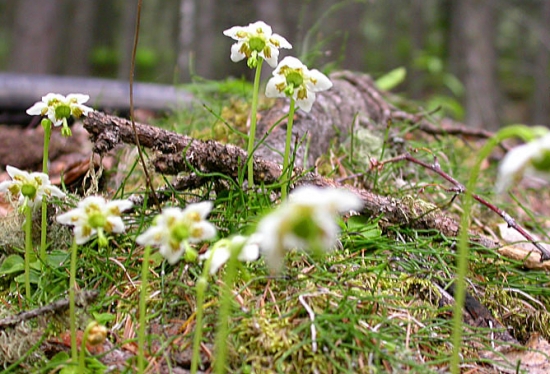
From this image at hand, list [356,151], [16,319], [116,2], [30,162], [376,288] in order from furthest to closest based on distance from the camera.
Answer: [116,2] < [30,162] < [356,151] < [376,288] < [16,319]

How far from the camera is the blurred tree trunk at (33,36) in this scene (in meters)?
8.95

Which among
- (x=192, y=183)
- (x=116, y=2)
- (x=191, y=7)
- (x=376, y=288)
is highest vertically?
(x=116, y=2)

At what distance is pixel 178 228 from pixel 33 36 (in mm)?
9589

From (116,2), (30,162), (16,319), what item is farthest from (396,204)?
(116,2)

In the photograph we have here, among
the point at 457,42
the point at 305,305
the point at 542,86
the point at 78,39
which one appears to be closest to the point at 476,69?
the point at 457,42

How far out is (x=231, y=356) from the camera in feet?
3.70

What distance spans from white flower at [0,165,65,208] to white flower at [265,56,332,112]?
24.7 inches

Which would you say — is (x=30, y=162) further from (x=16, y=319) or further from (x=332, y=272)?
(x=332, y=272)

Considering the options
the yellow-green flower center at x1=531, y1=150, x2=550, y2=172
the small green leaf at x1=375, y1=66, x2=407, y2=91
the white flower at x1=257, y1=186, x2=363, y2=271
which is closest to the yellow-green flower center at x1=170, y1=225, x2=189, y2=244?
the white flower at x1=257, y1=186, x2=363, y2=271

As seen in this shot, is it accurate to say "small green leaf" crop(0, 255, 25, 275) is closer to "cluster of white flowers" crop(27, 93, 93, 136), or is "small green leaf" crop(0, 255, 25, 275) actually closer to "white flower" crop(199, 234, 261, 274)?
"cluster of white flowers" crop(27, 93, 93, 136)

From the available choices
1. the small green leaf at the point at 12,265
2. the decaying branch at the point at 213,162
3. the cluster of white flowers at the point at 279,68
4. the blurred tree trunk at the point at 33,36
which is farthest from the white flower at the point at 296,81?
the blurred tree trunk at the point at 33,36

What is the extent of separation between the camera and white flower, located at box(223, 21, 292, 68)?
55.2 inches

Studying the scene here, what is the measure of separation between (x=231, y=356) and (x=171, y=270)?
0.37 meters

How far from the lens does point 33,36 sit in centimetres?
907
